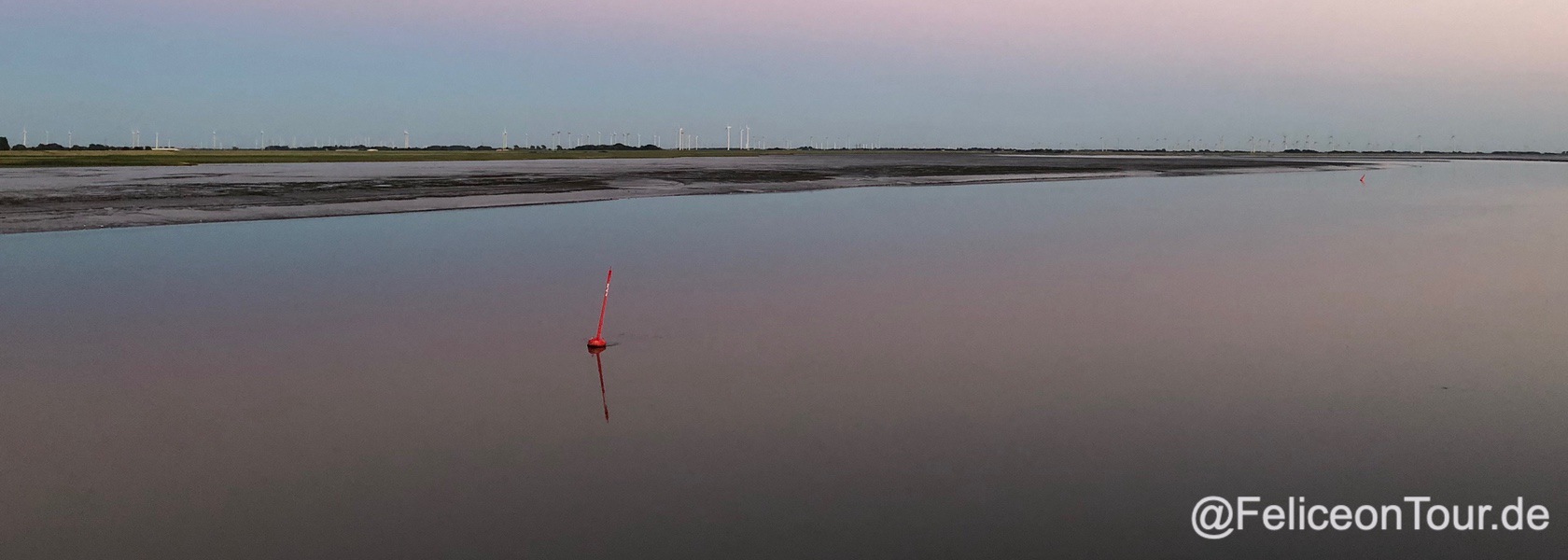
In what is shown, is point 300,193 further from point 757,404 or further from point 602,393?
point 757,404

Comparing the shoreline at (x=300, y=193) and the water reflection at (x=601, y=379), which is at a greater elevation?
the shoreline at (x=300, y=193)

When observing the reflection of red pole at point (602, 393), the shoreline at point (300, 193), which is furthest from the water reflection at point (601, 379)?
the shoreline at point (300, 193)

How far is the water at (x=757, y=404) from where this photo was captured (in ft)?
24.7

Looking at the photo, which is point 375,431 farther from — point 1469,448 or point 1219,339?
point 1219,339

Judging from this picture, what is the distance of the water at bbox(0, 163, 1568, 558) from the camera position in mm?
7543

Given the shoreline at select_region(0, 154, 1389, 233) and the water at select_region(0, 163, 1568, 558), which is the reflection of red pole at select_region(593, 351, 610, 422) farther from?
the shoreline at select_region(0, 154, 1389, 233)

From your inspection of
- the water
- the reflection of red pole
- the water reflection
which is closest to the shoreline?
the water

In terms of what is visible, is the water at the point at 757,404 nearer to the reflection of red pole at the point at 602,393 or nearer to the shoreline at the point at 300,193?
the reflection of red pole at the point at 602,393

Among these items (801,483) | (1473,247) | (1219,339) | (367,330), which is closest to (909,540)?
(801,483)

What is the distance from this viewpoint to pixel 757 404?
10.8 m

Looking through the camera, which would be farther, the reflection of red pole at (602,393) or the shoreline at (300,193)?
the shoreline at (300,193)

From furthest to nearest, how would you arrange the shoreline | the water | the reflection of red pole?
the shoreline < the reflection of red pole < the water

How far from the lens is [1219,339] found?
565 inches

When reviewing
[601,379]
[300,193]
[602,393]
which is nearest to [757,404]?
[602,393]
